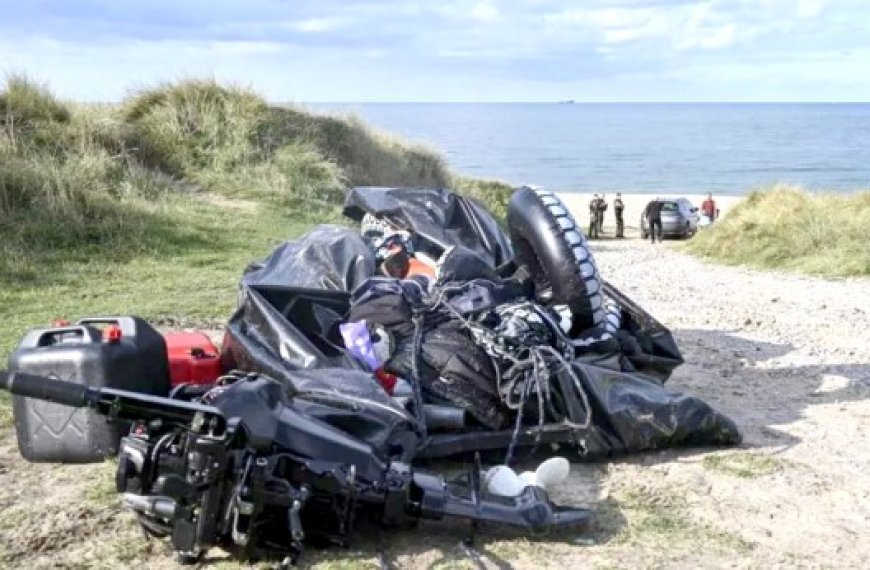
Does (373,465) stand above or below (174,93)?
below

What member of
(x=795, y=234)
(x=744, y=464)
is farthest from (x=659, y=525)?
(x=795, y=234)

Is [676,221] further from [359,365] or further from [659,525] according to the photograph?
[659,525]

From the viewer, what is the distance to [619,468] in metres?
4.66

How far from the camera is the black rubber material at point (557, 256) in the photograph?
549 cm

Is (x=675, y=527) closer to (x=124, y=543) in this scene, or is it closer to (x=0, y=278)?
(x=124, y=543)

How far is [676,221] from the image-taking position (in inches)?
1084

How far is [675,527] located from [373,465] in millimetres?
1296

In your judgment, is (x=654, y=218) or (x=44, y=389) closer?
(x=44, y=389)

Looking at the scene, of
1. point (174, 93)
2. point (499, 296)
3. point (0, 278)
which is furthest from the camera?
point (174, 93)

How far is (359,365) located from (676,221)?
24.0 metres

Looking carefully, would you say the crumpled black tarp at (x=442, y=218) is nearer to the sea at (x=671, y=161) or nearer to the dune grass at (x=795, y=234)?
the dune grass at (x=795, y=234)

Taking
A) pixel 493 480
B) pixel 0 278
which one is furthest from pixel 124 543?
pixel 0 278

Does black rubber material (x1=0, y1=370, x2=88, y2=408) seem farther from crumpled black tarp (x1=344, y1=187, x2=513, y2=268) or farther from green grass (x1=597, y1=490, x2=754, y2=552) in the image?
crumpled black tarp (x1=344, y1=187, x2=513, y2=268)

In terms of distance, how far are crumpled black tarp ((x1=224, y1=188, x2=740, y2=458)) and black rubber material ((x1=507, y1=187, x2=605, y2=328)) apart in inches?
12.1
